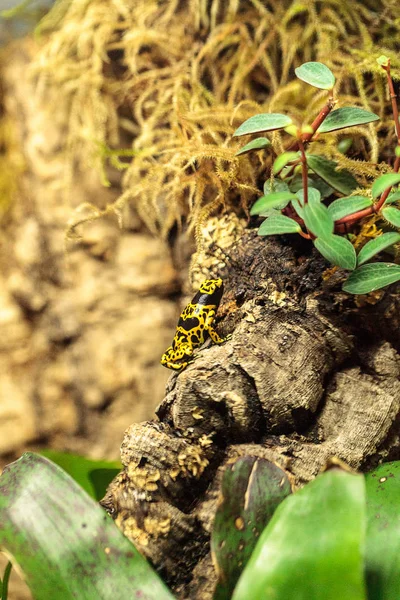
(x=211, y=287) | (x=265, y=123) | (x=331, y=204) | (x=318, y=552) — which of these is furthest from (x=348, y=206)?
(x=318, y=552)

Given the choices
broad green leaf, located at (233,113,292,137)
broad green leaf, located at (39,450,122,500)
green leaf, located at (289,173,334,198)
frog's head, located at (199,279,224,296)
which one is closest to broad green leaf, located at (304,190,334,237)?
broad green leaf, located at (233,113,292,137)

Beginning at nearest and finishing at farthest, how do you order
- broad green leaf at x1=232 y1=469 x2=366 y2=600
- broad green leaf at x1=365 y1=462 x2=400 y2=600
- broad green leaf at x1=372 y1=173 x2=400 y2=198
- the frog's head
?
broad green leaf at x1=232 y1=469 x2=366 y2=600
broad green leaf at x1=365 y1=462 x2=400 y2=600
broad green leaf at x1=372 y1=173 x2=400 y2=198
the frog's head

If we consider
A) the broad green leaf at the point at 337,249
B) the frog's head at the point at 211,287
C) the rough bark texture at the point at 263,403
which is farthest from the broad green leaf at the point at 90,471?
the broad green leaf at the point at 337,249

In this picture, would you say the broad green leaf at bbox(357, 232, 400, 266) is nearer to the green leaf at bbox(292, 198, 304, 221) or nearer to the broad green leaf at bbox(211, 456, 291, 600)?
the green leaf at bbox(292, 198, 304, 221)

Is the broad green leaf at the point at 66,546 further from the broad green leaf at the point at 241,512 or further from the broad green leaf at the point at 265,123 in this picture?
the broad green leaf at the point at 265,123

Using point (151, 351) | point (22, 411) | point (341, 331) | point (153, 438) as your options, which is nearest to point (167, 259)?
point (151, 351)
